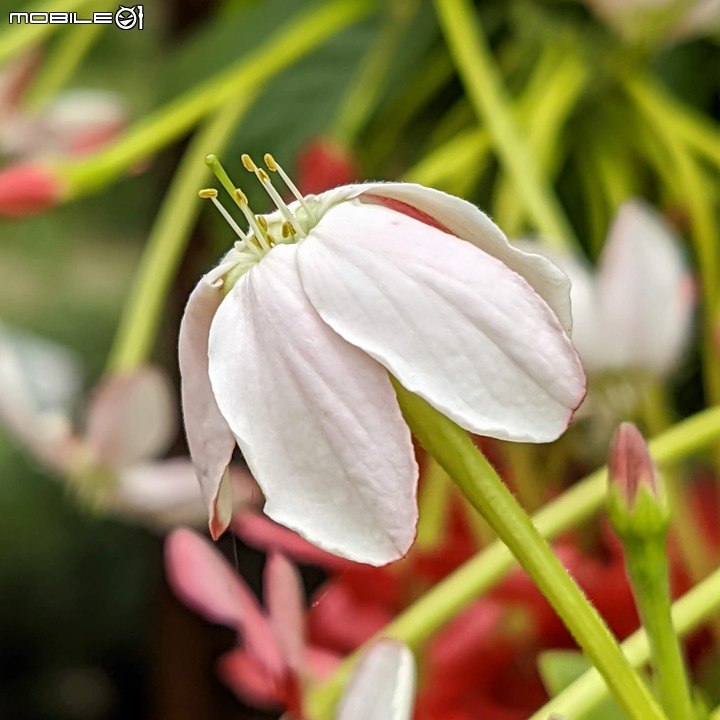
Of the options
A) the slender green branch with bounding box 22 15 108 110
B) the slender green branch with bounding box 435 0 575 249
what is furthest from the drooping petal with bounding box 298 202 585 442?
the slender green branch with bounding box 22 15 108 110

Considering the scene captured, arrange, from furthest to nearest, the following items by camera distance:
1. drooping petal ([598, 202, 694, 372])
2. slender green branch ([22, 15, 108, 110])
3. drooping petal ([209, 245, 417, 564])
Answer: slender green branch ([22, 15, 108, 110]) → drooping petal ([598, 202, 694, 372]) → drooping petal ([209, 245, 417, 564])

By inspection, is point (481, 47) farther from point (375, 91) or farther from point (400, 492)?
point (400, 492)

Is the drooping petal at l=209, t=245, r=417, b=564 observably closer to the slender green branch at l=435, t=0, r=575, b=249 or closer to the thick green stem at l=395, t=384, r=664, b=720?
the thick green stem at l=395, t=384, r=664, b=720

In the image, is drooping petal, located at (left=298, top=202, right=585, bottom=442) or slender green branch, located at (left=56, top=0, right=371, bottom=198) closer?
drooping petal, located at (left=298, top=202, right=585, bottom=442)

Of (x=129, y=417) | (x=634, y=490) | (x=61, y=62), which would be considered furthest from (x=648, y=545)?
(x=61, y=62)

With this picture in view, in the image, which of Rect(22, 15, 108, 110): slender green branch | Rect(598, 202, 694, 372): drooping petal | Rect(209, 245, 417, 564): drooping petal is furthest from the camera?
Rect(22, 15, 108, 110): slender green branch

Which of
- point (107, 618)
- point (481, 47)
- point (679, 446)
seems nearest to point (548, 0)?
point (481, 47)

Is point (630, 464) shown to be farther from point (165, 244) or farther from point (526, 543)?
point (165, 244)

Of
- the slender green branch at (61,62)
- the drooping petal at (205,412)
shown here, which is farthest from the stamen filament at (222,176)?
the slender green branch at (61,62)
